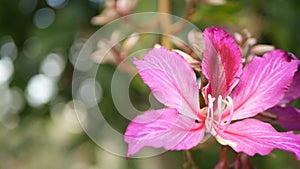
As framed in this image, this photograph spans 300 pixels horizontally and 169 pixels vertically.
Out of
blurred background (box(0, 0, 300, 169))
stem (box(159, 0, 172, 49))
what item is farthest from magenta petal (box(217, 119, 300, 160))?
blurred background (box(0, 0, 300, 169))

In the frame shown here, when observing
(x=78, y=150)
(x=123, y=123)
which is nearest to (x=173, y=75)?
(x=123, y=123)

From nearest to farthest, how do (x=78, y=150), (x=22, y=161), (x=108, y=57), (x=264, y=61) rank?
(x=264, y=61) < (x=108, y=57) < (x=78, y=150) < (x=22, y=161)

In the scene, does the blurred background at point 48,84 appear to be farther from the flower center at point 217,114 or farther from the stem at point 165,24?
the flower center at point 217,114

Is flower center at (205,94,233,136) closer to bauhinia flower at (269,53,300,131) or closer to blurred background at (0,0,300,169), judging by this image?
bauhinia flower at (269,53,300,131)

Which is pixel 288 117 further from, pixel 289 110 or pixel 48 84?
pixel 48 84

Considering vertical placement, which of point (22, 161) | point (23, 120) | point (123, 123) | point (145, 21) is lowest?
point (22, 161)

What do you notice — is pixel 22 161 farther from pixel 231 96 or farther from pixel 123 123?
pixel 231 96

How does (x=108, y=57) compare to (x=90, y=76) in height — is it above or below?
above
